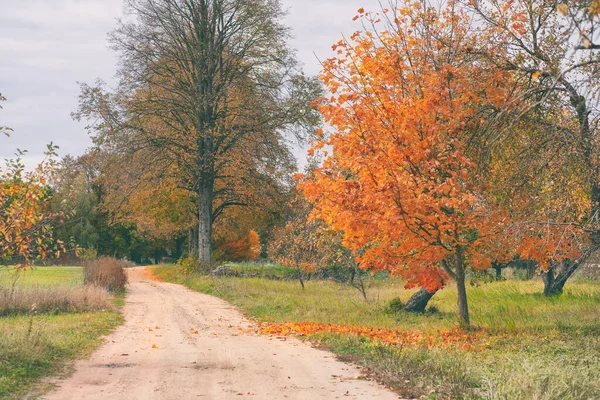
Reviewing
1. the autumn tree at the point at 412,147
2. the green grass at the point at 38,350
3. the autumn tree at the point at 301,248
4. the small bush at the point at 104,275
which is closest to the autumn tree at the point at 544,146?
the autumn tree at the point at 412,147

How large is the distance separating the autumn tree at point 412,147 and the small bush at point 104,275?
13.0 metres

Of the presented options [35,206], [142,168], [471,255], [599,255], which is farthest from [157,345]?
[142,168]

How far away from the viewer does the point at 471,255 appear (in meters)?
14.1

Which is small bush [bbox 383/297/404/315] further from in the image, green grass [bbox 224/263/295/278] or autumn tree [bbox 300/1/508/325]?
green grass [bbox 224/263/295/278]

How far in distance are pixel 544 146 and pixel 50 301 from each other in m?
14.0

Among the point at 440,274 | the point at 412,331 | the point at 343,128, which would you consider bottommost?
the point at 412,331

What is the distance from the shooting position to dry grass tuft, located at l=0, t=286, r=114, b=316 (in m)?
17.2

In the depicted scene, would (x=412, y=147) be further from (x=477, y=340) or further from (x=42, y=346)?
(x=42, y=346)

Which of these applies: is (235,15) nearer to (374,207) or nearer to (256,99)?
(256,99)

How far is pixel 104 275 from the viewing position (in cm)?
2373

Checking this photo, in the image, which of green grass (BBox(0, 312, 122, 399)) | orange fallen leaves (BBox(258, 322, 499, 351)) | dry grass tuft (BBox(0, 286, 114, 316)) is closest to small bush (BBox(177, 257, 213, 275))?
dry grass tuft (BBox(0, 286, 114, 316))

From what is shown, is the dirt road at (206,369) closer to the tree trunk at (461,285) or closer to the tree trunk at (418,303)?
the tree trunk at (461,285)

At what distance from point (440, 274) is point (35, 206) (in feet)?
26.9

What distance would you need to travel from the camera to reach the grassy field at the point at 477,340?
730 centimetres
